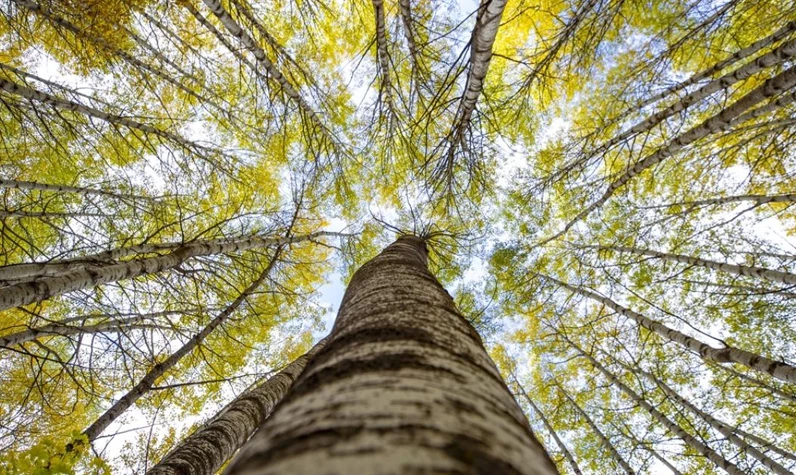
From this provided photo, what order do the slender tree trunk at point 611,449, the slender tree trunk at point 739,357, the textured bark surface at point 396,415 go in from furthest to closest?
the slender tree trunk at point 611,449 → the slender tree trunk at point 739,357 → the textured bark surface at point 396,415

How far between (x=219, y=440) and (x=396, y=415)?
268 centimetres

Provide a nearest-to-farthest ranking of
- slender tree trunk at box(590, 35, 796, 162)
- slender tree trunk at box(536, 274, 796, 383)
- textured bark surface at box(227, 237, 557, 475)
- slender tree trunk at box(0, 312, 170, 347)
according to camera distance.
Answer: textured bark surface at box(227, 237, 557, 475)
slender tree trunk at box(0, 312, 170, 347)
slender tree trunk at box(590, 35, 796, 162)
slender tree trunk at box(536, 274, 796, 383)

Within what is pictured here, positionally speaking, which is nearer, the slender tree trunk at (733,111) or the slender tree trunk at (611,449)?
the slender tree trunk at (733,111)

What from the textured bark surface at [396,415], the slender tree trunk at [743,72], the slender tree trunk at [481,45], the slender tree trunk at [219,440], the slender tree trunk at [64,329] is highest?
the slender tree trunk at [743,72]

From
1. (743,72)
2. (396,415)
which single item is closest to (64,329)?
(396,415)

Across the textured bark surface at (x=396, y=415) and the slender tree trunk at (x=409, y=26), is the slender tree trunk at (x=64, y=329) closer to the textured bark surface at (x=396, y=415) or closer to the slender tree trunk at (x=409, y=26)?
the textured bark surface at (x=396, y=415)

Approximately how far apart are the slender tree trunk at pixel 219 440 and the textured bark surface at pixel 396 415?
3.96 feet

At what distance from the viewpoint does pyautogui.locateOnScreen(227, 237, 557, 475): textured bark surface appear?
0.47 meters

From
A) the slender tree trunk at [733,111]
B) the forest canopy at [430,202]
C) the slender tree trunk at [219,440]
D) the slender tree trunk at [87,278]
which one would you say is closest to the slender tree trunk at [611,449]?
the forest canopy at [430,202]

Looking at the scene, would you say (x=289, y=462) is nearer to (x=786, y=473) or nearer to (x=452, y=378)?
(x=452, y=378)

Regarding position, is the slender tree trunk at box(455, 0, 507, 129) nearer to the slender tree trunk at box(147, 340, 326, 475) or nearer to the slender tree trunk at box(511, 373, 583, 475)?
the slender tree trunk at box(147, 340, 326, 475)

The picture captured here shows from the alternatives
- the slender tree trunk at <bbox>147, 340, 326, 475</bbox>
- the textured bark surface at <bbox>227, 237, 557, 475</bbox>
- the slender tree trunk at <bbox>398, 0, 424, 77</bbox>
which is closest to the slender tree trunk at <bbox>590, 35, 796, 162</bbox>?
the slender tree trunk at <bbox>398, 0, 424, 77</bbox>

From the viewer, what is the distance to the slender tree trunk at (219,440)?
2.32 m

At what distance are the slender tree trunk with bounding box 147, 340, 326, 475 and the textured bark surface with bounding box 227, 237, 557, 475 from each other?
121 cm
